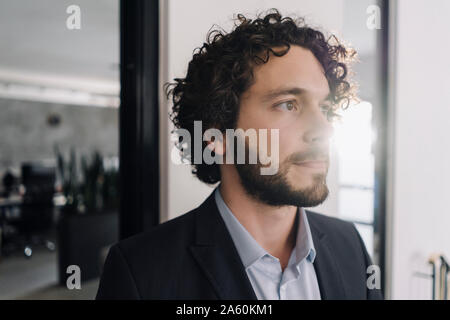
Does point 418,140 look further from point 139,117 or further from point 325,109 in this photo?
point 139,117

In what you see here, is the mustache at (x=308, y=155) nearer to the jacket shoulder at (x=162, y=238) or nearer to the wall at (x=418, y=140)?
the jacket shoulder at (x=162, y=238)

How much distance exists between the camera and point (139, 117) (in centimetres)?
69

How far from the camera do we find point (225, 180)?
683 mm

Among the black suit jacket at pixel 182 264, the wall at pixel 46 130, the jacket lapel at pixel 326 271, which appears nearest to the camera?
the black suit jacket at pixel 182 264

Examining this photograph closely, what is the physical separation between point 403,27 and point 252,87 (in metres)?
0.78

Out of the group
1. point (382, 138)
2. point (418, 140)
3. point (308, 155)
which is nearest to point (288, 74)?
point (308, 155)

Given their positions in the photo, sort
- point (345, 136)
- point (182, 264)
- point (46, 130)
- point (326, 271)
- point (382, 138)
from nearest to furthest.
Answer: point (182, 264)
point (326, 271)
point (345, 136)
point (382, 138)
point (46, 130)

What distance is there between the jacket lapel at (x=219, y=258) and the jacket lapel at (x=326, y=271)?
164 millimetres

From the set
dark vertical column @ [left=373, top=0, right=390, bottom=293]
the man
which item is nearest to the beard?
the man

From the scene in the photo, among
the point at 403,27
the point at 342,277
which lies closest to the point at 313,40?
the point at 342,277

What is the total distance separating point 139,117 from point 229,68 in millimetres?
206

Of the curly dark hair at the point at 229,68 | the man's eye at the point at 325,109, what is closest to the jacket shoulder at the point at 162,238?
the curly dark hair at the point at 229,68

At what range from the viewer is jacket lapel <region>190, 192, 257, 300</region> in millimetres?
625

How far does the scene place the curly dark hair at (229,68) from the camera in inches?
25.5
